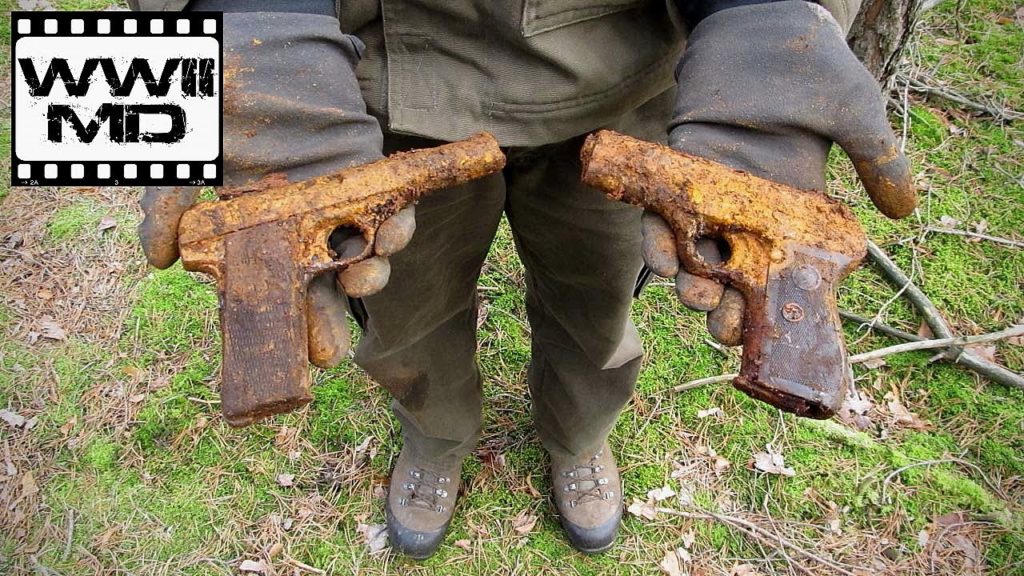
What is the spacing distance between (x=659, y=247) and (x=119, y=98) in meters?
1.36

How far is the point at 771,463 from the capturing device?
255 cm

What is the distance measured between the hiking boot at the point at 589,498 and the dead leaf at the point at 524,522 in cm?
11

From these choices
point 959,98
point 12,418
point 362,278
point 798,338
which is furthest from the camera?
point 959,98

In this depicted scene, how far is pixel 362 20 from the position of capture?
4.59 feet

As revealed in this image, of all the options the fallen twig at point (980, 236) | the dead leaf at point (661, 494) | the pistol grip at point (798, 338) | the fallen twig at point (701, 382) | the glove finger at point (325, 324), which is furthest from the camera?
the fallen twig at point (980, 236)

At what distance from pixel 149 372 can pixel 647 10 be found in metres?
2.41

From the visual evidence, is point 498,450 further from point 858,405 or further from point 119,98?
point 119,98

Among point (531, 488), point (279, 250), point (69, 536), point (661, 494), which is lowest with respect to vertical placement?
point (69, 536)

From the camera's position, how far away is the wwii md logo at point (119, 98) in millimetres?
1420

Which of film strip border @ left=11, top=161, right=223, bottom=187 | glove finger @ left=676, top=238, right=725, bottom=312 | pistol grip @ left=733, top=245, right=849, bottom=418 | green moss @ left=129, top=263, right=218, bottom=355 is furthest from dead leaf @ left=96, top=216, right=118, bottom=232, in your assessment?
pistol grip @ left=733, top=245, right=849, bottom=418

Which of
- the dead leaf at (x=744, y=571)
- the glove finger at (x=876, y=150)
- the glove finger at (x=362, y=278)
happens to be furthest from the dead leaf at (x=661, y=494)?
the glove finger at (x=362, y=278)

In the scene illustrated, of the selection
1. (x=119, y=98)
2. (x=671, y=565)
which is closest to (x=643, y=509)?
(x=671, y=565)

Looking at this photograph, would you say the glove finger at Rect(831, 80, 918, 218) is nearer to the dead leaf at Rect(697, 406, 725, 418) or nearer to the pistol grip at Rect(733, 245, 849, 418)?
the pistol grip at Rect(733, 245, 849, 418)

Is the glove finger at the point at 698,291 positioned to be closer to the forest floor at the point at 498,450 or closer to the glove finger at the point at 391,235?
the glove finger at the point at 391,235
